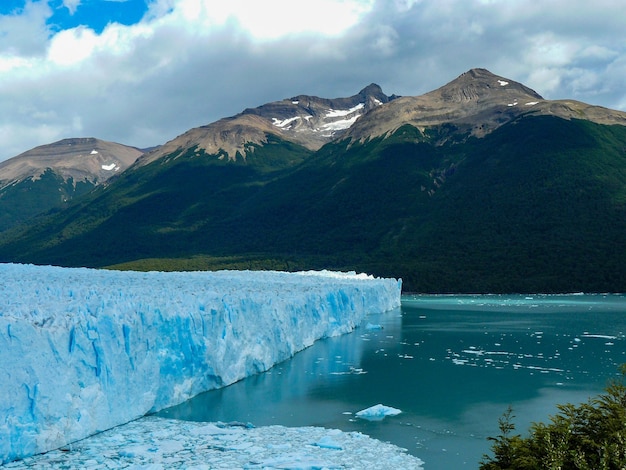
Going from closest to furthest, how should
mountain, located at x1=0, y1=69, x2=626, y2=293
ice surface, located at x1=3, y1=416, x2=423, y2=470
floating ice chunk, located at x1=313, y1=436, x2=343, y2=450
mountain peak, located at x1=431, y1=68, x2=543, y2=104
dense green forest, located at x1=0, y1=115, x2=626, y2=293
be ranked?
ice surface, located at x1=3, y1=416, x2=423, y2=470 → floating ice chunk, located at x1=313, y1=436, x2=343, y2=450 → dense green forest, located at x1=0, y1=115, x2=626, y2=293 → mountain, located at x1=0, y1=69, x2=626, y2=293 → mountain peak, located at x1=431, y1=68, x2=543, y2=104

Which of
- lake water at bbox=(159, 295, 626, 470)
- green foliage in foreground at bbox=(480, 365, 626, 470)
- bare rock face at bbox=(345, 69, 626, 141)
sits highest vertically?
bare rock face at bbox=(345, 69, 626, 141)

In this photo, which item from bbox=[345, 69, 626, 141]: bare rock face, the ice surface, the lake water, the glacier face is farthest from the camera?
bbox=[345, 69, 626, 141]: bare rock face

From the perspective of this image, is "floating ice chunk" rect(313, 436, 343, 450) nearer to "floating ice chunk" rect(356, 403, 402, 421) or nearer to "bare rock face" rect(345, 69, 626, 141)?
"floating ice chunk" rect(356, 403, 402, 421)

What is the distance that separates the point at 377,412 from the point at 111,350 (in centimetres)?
731

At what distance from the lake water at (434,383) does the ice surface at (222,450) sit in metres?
0.93

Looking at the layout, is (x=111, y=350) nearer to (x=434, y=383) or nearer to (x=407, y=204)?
(x=434, y=383)

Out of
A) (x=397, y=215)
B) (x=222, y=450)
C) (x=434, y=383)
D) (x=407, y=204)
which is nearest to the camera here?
(x=222, y=450)

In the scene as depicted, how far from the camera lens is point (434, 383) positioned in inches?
835

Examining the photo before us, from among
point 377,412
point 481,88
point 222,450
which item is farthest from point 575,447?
point 481,88

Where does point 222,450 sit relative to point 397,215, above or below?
below

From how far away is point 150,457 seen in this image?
41.4 feet

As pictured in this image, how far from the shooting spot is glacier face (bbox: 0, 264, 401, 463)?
12461mm

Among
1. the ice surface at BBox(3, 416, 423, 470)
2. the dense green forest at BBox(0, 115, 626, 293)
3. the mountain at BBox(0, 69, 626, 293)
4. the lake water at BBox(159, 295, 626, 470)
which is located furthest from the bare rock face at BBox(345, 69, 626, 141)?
the ice surface at BBox(3, 416, 423, 470)

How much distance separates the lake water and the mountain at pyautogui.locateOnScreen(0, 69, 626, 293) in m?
43.2
